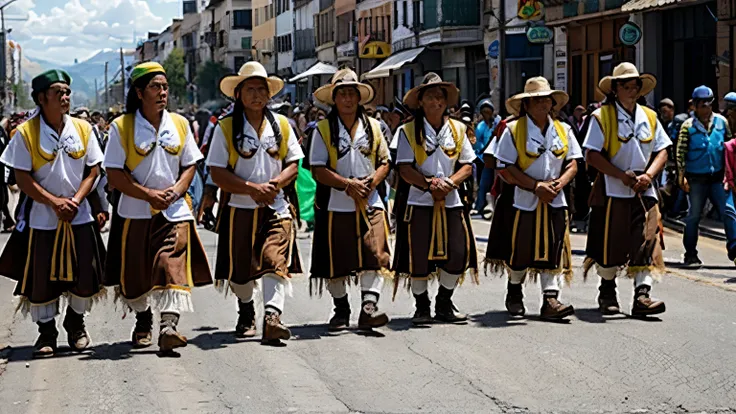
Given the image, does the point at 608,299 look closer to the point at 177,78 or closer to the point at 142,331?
the point at 142,331

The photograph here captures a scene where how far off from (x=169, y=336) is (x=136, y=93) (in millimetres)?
1682

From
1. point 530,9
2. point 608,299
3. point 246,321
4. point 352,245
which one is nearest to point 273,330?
point 246,321

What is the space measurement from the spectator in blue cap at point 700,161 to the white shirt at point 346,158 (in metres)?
5.56

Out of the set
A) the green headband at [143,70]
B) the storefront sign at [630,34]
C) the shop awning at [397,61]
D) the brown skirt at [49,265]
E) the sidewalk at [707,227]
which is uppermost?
the shop awning at [397,61]

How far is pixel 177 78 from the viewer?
405 feet

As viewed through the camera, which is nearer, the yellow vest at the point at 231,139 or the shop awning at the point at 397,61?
the yellow vest at the point at 231,139

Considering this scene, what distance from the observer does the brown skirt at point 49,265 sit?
30.1 feet

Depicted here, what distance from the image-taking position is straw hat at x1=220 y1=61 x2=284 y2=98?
9.66 metres

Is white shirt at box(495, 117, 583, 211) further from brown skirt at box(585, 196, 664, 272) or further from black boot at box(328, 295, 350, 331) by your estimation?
black boot at box(328, 295, 350, 331)

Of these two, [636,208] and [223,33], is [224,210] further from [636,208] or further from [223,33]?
[223,33]

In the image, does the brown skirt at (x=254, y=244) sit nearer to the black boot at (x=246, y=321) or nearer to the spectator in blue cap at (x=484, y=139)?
the black boot at (x=246, y=321)

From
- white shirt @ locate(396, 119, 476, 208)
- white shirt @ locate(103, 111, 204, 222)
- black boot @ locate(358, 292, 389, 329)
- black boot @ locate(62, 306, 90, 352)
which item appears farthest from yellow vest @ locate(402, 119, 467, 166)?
black boot @ locate(62, 306, 90, 352)

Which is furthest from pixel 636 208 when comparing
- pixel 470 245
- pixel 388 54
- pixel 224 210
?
pixel 388 54

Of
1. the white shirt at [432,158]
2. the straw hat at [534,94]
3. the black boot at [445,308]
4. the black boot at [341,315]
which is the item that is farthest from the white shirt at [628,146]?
the black boot at [341,315]
